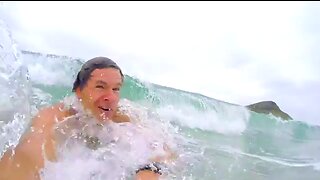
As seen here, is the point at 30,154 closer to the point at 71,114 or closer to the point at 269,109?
the point at 71,114

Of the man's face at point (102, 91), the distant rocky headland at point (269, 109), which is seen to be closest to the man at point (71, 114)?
the man's face at point (102, 91)

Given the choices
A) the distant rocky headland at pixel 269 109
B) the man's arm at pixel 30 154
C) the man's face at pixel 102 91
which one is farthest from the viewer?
the distant rocky headland at pixel 269 109

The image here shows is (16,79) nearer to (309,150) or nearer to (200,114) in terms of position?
(200,114)

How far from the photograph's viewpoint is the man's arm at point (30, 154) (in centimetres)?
291

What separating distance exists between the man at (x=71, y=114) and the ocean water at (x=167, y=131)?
83mm

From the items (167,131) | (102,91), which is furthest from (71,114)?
(167,131)

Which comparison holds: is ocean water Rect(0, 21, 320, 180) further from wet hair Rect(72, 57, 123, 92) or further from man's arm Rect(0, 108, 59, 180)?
wet hair Rect(72, 57, 123, 92)

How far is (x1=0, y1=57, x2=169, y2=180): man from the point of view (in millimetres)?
2926

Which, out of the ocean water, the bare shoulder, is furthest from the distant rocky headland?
the bare shoulder

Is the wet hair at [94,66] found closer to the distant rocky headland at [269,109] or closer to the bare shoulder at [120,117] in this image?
the bare shoulder at [120,117]

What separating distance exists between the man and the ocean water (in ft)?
0.27

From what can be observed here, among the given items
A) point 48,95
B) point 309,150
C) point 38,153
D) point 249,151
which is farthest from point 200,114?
point 38,153

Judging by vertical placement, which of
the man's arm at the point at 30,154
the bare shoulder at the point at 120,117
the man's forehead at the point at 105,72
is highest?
the man's forehead at the point at 105,72

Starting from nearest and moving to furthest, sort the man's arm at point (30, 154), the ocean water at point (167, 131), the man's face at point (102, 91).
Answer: the man's arm at point (30, 154), the man's face at point (102, 91), the ocean water at point (167, 131)
